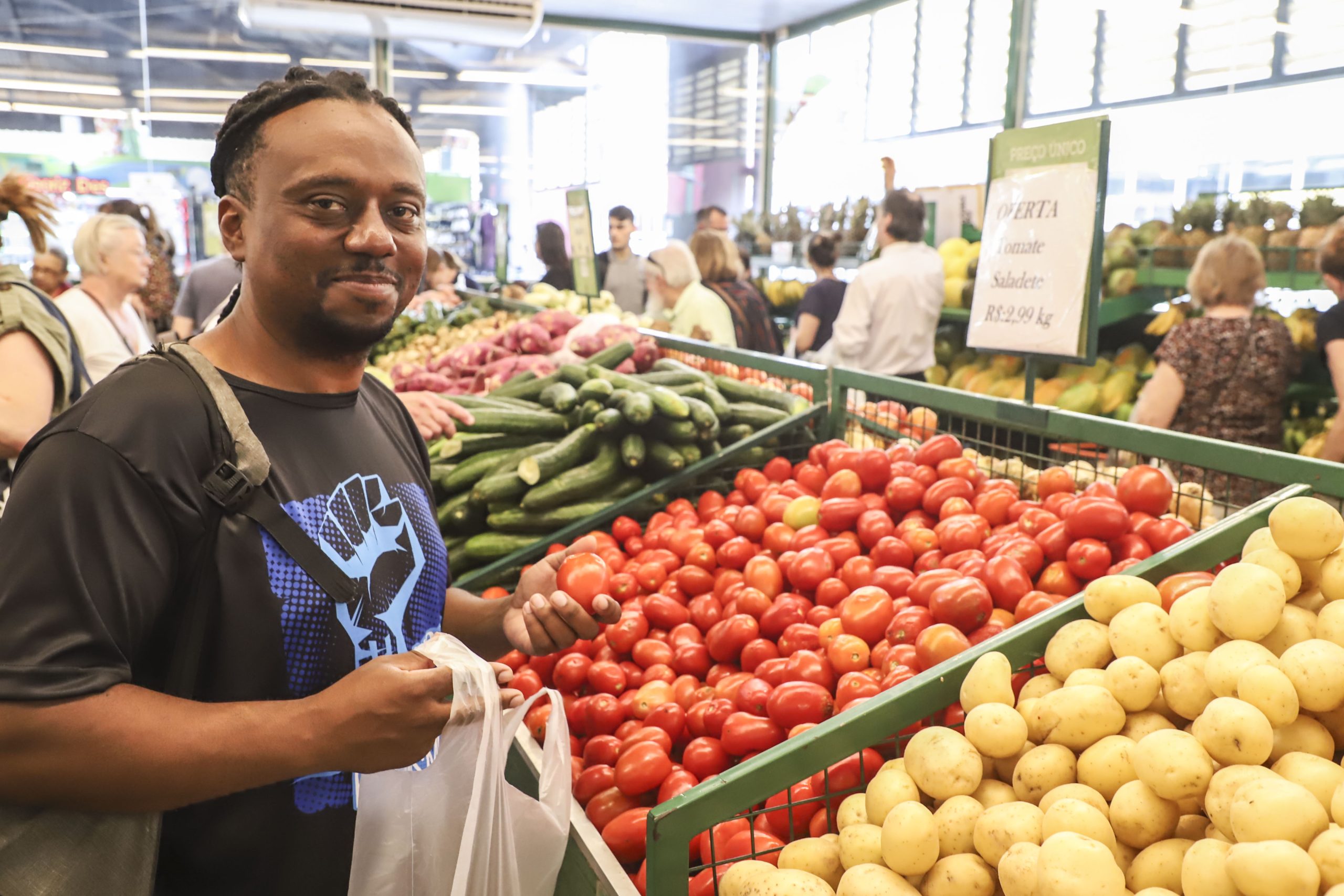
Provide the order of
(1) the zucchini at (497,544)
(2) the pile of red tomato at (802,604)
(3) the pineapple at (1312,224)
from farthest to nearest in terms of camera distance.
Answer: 1. (3) the pineapple at (1312,224)
2. (1) the zucchini at (497,544)
3. (2) the pile of red tomato at (802,604)

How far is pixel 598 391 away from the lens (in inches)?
140

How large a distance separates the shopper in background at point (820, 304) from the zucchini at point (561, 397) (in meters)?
3.34

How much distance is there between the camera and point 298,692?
1352mm

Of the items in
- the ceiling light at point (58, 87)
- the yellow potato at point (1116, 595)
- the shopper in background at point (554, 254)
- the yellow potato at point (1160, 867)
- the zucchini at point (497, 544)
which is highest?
the ceiling light at point (58, 87)

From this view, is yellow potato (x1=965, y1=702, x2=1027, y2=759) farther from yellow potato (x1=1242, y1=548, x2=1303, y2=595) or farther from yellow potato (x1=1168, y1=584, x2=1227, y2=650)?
yellow potato (x1=1242, y1=548, x2=1303, y2=595)

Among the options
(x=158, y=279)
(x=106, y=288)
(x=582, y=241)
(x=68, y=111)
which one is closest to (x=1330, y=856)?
(x=106, y=288)

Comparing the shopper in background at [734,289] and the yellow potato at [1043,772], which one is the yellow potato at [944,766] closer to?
the yellow potato at [1043,772]

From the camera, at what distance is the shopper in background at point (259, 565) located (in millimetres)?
1108

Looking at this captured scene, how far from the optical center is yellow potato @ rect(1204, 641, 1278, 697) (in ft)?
4.52

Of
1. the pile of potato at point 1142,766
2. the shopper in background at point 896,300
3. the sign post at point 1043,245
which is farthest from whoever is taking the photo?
the shopper in background at point 896,300

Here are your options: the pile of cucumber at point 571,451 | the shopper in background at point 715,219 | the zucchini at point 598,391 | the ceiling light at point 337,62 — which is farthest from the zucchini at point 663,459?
the ceiling light at point 337,62

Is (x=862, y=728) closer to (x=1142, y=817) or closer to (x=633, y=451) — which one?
(x=1142, y=817)

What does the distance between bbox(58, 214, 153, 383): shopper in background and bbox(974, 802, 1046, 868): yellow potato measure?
460cm

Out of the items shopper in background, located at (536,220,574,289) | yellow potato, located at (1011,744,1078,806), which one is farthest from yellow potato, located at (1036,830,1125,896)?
shopper in background, located at (536,220,574,289)
